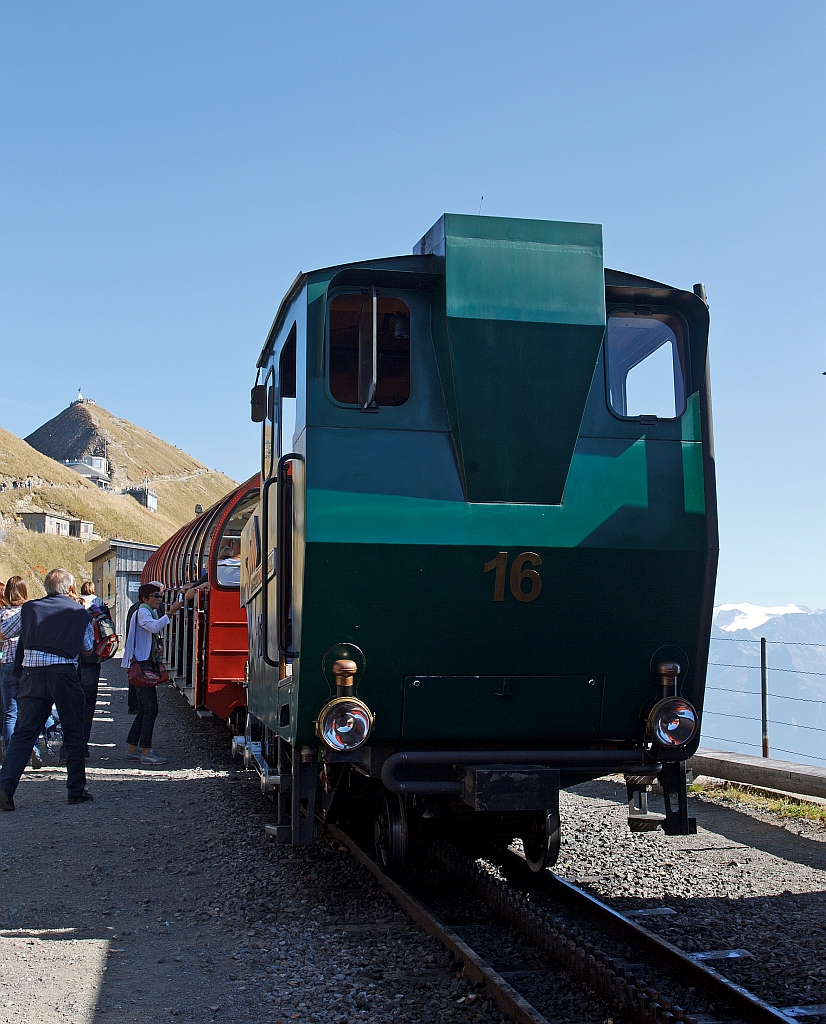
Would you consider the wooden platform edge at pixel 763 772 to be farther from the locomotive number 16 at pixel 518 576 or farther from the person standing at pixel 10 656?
the person standing at pixel 10 656

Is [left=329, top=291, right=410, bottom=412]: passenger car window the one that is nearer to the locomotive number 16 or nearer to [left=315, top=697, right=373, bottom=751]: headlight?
→ the locomotive number 16

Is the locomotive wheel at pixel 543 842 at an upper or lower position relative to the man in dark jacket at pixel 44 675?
lower

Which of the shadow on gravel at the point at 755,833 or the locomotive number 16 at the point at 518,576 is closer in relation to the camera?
the locomotive number 16 at the point at 518,576

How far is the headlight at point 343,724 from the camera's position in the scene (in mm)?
5039

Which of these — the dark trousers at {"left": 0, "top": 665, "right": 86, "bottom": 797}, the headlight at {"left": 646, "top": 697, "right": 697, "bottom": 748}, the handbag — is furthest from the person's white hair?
the headlight at {"left": 646, "top": 697, "right": 697, "bottom": 748}

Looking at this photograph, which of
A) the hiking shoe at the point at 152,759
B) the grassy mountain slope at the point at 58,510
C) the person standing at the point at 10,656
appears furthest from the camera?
the grassy mountain slope at the point at 58,510

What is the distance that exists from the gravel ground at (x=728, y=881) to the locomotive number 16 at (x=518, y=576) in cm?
189

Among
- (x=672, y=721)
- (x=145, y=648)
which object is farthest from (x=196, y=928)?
(x=145, y=648)

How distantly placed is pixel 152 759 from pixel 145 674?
106cm

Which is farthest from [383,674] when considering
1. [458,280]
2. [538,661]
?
[458,280]

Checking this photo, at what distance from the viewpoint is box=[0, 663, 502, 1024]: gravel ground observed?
4.23 metres

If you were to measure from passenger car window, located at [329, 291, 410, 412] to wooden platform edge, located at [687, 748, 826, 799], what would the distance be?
530 centimetres

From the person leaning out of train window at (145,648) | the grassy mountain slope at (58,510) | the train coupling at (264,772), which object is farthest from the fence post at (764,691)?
the grassy mountain slope at (58,510)

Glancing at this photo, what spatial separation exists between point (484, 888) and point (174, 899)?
6.19 feet
